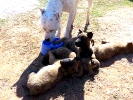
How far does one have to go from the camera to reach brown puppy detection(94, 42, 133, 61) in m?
5.31

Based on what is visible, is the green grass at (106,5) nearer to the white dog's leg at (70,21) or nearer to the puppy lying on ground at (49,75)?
the white dog's leg at (70,21)

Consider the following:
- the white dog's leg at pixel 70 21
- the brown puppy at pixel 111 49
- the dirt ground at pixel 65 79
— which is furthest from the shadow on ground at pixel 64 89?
the white dog's leg at pixel 70 21

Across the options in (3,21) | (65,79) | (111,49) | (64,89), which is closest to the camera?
(64,89)

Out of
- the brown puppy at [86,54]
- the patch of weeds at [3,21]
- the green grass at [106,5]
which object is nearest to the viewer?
the brown puppy at [86,54]

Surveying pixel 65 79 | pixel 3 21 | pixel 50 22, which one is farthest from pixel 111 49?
pixel 3 21

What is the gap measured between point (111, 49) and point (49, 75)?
1.73m

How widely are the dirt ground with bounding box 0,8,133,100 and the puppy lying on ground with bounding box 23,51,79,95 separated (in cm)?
17

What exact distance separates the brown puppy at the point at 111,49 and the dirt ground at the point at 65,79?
13cm

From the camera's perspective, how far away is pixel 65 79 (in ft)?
16.0

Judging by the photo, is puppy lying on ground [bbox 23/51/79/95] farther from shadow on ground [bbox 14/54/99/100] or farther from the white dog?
the white dog

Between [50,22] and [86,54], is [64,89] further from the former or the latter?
[50,22]

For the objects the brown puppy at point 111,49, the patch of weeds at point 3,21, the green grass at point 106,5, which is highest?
the green grass at point 106,5

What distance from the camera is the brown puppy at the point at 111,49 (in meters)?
5.31

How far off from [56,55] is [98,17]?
308cm
